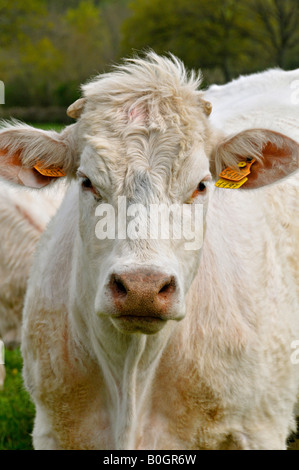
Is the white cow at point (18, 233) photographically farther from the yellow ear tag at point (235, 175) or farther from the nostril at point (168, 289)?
the nostril at point (168, 289)

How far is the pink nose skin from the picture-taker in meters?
3.09

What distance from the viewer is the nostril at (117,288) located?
3.17 metres

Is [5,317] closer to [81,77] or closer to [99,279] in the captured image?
[99,279]

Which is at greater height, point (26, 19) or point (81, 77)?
point (26, 19)

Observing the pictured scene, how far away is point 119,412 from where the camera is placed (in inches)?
158

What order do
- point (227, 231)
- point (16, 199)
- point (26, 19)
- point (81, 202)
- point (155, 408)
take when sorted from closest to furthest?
point (81, 202), point (155, 408), point (227, 231), point (16, 199), point (26, 19)

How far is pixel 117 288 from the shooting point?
10.5 ft

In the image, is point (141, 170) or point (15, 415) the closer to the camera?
point (141, 170)

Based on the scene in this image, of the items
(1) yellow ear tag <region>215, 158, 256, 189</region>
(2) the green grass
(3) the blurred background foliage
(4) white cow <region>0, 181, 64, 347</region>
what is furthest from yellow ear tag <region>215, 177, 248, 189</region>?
(3) the blurred background foliage

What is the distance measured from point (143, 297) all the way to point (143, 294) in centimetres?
2

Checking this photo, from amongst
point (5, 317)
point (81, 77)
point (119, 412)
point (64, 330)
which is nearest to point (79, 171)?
point (64, 330)

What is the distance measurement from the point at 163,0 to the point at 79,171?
4325cm

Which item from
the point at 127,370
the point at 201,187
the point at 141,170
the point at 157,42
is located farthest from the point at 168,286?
the point at 157,42

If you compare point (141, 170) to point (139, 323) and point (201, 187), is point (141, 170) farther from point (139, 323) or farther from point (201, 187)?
point (139, 323)
